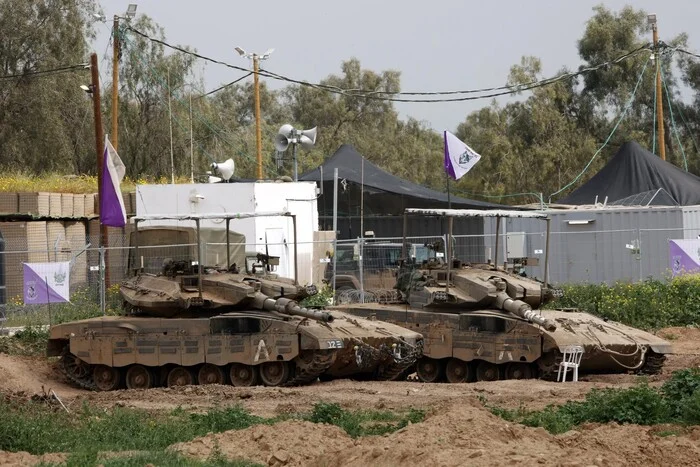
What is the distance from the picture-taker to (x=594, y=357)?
1872 centimetres

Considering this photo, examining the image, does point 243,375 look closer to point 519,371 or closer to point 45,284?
point 519,371

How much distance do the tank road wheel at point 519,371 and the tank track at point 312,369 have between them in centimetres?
279

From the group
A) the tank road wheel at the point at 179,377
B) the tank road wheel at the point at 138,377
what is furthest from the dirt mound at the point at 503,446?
the tank road wheel at the point at 138,377

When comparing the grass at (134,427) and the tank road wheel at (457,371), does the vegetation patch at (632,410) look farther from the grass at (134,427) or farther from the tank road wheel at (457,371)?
the tank road wheel at (457,371)

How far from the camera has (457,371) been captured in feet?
65.2

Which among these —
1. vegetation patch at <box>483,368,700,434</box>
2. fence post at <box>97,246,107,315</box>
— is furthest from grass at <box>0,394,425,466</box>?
fence post at <box>97,246,107,315</box>

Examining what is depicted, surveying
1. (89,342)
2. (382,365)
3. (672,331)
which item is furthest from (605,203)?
(89,342)

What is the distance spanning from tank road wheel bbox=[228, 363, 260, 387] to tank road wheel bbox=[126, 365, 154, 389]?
4.52 ft

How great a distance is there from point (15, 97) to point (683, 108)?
101ft

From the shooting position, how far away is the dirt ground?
10297 millimetres

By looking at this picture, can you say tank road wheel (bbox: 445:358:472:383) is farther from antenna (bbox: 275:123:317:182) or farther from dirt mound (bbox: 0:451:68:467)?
antenna (bbox: 275:123:317:182)

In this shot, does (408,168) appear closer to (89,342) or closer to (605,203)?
(605,203)

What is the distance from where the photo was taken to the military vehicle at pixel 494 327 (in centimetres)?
1884

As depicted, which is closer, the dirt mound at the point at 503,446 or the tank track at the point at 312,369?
the dirt mound at the point at 503,446
